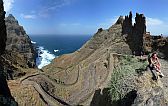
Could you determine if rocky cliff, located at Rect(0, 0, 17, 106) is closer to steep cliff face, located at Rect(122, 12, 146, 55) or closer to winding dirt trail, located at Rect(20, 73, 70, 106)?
winding dirt trail, located at Rect(20, 73, 70, 106)

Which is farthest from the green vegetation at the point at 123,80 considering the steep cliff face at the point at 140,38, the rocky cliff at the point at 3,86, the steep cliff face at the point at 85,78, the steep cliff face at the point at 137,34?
the steep cliff face at the point at 137,34

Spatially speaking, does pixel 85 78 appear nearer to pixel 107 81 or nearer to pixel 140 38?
pixel 107 81

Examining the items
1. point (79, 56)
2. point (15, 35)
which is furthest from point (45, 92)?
point (15, 35)

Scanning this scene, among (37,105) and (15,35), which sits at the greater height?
(15,35)

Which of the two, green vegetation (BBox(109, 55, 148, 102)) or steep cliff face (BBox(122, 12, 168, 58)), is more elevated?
steep cliff face (BBox(122, 12, 168, 58))

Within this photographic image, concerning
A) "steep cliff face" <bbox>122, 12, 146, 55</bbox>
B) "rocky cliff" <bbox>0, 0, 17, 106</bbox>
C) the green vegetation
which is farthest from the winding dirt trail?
"rocky cliff" <bbox>0, 0, 17, 106</bbox>

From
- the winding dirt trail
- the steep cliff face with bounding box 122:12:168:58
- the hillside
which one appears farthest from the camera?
the steep cliff face with bounding box 122:12:168:58

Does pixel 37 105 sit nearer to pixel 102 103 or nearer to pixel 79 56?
pixel 102 103

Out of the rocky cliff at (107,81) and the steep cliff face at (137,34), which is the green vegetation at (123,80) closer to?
the rocky cliff at (107,81)

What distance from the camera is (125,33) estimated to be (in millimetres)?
85000

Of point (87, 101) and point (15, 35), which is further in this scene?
point (15, 35)

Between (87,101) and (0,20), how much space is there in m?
Result: 31.6

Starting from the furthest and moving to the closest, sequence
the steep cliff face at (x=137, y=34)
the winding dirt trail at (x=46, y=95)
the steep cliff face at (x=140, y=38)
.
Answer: the steep cliff face at (x=137, y=34) → the steep cliff face at (x=140, y=38) → the winding dirt trail at (x=46, y=95)

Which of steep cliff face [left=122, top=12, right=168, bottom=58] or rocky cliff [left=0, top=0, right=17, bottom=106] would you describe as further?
steep cliff face [left=122, top=12, right=168, bottom=58]
